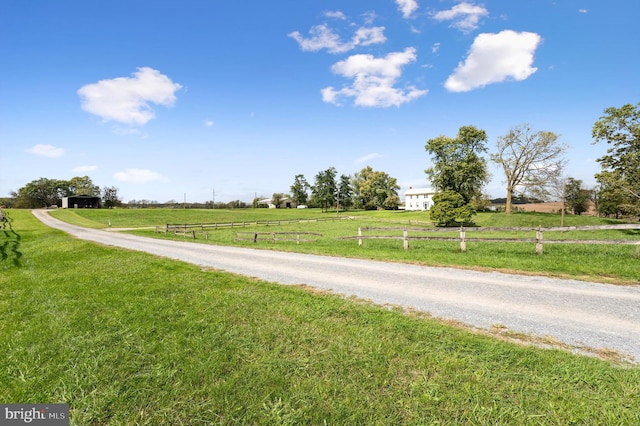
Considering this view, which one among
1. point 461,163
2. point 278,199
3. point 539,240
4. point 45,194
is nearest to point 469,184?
point 461,163

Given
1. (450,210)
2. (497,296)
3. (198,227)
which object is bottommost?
(198,227)

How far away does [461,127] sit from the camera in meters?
49.7

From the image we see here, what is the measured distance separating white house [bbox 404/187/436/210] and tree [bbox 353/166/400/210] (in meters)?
4.46

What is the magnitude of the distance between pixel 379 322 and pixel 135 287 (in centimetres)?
636

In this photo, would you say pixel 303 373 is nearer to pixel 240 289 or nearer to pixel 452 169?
pixel 240 289

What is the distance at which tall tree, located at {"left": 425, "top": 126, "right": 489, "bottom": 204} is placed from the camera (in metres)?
46.5

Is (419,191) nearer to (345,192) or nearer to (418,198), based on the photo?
(418,198)

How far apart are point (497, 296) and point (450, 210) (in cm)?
3281

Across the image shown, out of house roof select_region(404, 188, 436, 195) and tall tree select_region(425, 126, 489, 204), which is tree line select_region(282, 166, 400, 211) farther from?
tall tree select_region(425, 126, 489, 204)

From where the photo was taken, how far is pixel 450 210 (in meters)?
37.0

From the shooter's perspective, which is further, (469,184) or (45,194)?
(45,194)

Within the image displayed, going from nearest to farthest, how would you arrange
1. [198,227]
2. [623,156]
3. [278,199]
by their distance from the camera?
[623,156], [198,227], [278,199]

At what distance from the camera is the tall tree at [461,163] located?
4653cm

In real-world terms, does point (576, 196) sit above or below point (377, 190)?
below
